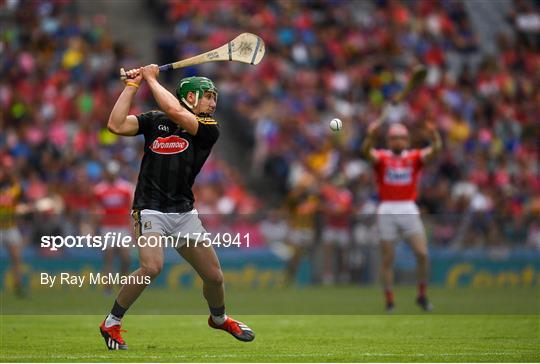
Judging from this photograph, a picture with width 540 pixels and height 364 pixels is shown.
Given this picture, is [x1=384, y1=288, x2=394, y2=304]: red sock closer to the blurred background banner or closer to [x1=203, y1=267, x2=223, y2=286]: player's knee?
the blurred background banner

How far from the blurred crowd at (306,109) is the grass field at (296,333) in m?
5.51

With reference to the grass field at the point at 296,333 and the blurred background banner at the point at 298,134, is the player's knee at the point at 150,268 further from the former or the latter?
the blurred background banner at the point at 298,134

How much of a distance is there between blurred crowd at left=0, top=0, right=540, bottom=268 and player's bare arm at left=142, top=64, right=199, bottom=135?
11066mm

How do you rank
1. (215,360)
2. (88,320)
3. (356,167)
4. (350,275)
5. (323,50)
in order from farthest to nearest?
(323,50), (356,167), (350,275), (88,320), (215,360)

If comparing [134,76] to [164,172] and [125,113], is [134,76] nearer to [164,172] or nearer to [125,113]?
[125,113]

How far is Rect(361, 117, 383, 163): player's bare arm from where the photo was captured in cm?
1719

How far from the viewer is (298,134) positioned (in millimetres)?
28453

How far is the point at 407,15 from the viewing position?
1304 inches

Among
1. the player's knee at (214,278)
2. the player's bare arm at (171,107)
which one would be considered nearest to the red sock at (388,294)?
the player's knee at (214,278)

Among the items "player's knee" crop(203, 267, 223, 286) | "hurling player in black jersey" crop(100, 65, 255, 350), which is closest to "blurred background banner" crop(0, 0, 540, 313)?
"player's knee" crop(203, 267, 223, 286)

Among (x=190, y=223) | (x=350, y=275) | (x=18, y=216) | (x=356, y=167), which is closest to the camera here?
(x=190, y=223)

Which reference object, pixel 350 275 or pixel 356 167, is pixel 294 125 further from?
pixel 350 275

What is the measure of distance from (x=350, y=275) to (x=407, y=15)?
9.82m

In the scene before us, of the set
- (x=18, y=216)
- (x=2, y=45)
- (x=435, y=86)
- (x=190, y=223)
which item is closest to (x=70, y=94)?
(x=2, y=45)
